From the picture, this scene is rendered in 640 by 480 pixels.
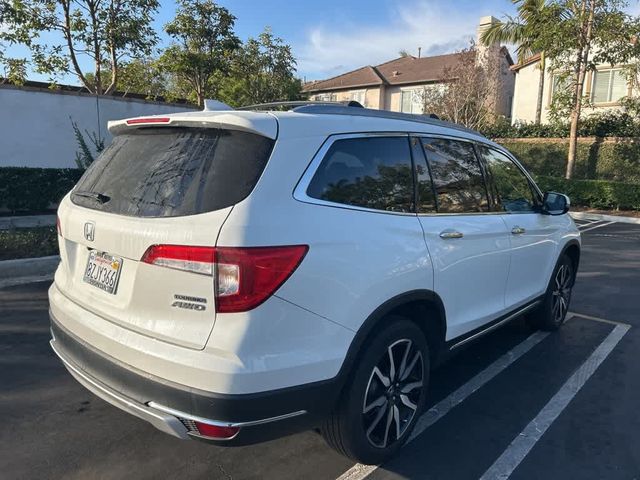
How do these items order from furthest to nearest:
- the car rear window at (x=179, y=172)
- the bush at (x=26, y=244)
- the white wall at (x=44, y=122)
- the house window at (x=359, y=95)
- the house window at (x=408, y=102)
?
1. the house window at (x=359, y=95)
2. the house window at (x=408, y=102)
3. the white wall at (x=44, y=122)
4. the bush at (x=26, y=244)
5. the car rear window at (x=179, y=172)

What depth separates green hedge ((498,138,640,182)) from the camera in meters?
18.0

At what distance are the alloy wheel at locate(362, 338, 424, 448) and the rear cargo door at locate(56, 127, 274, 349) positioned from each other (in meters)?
1.04

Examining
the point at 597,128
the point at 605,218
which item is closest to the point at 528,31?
the point at 597,128

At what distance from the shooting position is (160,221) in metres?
2.25

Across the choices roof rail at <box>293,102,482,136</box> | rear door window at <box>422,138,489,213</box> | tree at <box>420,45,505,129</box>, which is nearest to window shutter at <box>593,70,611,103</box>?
tree at <box>420,45,505,129</box>

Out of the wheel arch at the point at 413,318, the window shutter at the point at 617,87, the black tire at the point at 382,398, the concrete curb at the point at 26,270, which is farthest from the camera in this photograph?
the window shutter at the point at 617,87

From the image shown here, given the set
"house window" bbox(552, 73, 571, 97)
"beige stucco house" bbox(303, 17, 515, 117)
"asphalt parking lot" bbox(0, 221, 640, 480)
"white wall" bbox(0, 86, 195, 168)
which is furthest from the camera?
"beige stucco house" bbox(303, 17, 515, 117)

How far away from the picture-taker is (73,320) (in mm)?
2656

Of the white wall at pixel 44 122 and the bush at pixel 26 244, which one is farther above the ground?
the white wall at pixel 44 122

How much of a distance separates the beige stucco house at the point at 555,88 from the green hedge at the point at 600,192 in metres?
3.59

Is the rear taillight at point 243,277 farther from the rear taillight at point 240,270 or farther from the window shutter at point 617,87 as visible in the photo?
the window shutter at point 617,87

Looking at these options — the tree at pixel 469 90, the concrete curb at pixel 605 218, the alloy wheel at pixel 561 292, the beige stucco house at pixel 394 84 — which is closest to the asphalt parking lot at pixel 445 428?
the alloy wheel at pixel 561 292

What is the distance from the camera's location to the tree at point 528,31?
671 inches

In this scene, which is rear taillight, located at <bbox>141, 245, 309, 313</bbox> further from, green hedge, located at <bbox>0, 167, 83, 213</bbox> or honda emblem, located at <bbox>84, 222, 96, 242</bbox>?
green hedge, located at <bbox>0, 167, 83, 213</bbox>
